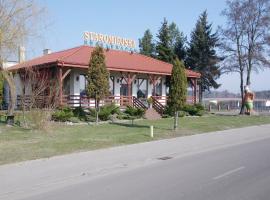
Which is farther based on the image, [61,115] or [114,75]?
[114,75]

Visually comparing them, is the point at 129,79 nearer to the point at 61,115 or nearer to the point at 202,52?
the point at 61,115

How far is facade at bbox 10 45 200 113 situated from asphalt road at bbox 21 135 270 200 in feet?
51.8

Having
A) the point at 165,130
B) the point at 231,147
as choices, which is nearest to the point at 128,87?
the point at 165,130

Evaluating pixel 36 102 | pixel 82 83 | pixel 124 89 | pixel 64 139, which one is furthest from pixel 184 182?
pixel 124 89

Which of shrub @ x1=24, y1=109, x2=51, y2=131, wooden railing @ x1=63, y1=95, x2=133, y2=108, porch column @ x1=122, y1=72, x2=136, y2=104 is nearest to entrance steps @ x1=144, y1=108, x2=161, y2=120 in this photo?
wooden railing @ x1=63, y1=95, x2=133, y2=108

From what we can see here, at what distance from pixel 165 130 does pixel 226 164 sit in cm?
1008

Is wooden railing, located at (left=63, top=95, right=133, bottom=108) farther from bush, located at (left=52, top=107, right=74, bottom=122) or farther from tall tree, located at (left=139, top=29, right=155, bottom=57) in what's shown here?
tall tree, located at (left=139, top=29, right=155, bottom=57)

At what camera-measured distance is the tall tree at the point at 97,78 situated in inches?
973

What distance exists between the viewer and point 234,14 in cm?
4253

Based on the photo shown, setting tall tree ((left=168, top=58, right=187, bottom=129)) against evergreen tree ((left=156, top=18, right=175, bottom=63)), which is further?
evergreen tree ((left=156, top=18, right=175, bottom=63))

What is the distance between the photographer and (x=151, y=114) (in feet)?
101

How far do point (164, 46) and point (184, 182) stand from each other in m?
47.7

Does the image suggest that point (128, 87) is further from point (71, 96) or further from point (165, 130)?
point (165, 130)

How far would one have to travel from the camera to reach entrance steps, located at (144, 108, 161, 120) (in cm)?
3040
